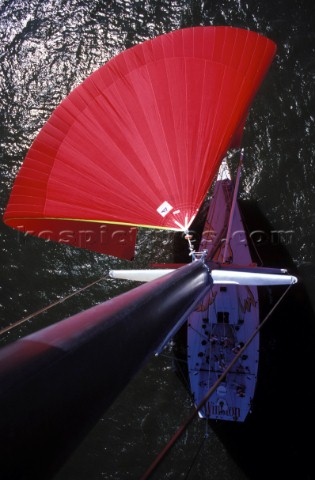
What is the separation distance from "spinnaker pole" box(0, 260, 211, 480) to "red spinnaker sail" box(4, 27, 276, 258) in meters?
3.97

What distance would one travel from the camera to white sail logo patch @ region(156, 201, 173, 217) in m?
6.48

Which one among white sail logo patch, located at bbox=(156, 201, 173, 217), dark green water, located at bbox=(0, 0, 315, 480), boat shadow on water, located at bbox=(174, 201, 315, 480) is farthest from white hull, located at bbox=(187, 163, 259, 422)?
white sail logo patch, located at bbox=(156, 201, 173, 217)

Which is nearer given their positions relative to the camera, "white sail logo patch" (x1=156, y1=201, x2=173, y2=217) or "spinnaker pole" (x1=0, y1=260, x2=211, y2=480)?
"spinnaker pole" (x1=0, y1=260, x2=211, y2=480)

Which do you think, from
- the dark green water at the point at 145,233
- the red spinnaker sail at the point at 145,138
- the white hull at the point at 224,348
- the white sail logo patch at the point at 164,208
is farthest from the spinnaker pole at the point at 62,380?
the dark green water at the point at 145,233

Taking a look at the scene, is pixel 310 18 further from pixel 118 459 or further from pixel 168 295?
pixel 118 459

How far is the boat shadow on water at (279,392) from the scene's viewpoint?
7688mm

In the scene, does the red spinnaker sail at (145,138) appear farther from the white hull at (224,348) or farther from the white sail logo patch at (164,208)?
the white hull at (224,348)

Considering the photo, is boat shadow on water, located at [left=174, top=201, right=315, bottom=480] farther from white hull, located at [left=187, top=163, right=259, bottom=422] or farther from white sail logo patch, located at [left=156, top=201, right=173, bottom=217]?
white sail logo patch, located at [left=156, top=201, right=173, bottom=217]

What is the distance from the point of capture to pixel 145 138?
6.56 m

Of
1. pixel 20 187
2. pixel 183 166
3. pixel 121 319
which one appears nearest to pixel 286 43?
pixel 183 166

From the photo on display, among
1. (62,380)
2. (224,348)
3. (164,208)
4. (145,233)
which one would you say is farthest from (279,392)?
(62,380)

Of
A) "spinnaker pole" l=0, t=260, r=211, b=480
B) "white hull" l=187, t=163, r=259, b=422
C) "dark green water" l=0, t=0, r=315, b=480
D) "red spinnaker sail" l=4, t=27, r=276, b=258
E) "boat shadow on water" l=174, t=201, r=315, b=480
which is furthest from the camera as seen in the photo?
"dark green water" l=0, t=0, r=315, b=480

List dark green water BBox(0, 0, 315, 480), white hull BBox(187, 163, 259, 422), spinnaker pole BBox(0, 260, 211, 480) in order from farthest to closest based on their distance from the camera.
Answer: dark green water BBox(0, 0, 315, 480), white hull BBox(187, 163, 259, 422), spinnaker pole BBox(0, 260, 211, 480)

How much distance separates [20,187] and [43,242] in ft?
9.59
